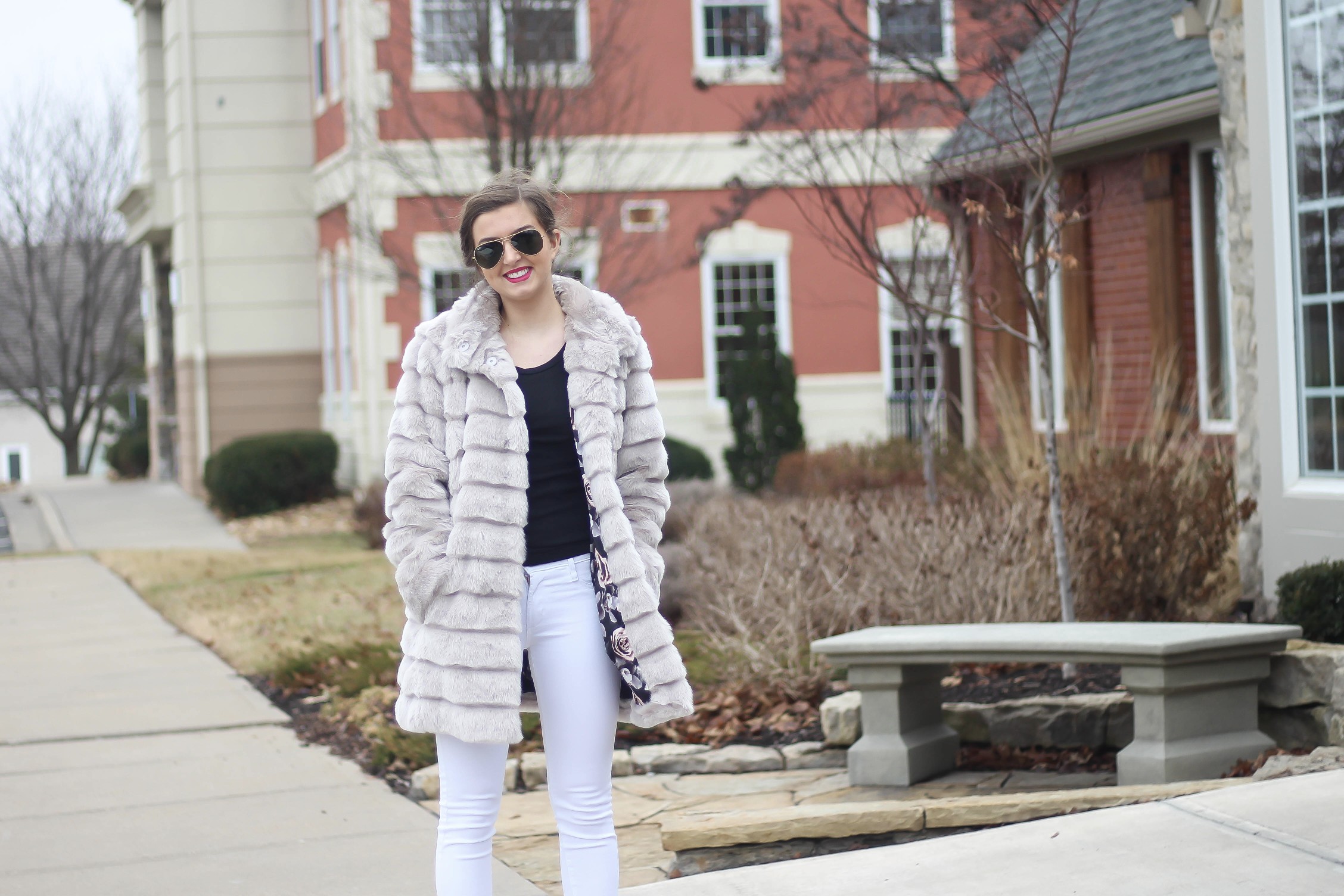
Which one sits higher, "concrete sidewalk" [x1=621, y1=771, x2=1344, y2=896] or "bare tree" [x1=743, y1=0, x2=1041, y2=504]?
"bare tree" [x1=743, y1=0, x2=1041, y2=504]

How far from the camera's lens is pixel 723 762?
6809mm

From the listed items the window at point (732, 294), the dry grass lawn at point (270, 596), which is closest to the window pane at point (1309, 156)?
the dry grass lawn at point (270, 596)

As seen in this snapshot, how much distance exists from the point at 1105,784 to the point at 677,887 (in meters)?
2.37

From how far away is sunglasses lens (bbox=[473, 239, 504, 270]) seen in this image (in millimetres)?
3672

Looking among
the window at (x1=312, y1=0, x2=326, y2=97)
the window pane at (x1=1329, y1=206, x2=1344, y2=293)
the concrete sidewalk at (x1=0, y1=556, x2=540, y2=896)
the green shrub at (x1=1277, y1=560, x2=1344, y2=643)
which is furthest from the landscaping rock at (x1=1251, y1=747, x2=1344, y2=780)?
the window at (x1=312, y1=0, x2=326, y2=97)

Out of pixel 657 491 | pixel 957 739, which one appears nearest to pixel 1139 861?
pixel 657 491

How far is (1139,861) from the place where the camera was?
4344 mm

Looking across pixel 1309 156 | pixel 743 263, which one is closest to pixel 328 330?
pixel 743 263

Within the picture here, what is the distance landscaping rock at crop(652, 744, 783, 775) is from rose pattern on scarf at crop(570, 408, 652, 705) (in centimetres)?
328

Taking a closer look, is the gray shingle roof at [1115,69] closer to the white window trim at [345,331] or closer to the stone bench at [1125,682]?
the stone bench at [1125,682]

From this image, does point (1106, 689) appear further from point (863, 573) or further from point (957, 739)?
point (863, 573)

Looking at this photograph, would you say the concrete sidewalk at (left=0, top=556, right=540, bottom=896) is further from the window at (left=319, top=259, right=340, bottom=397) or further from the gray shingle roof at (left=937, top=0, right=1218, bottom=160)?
the window at (left=319, top=259, right=340, bottom=397)

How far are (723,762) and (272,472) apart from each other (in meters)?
13.8

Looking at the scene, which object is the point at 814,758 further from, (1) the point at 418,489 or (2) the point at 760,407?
(2) the point at 760,407
